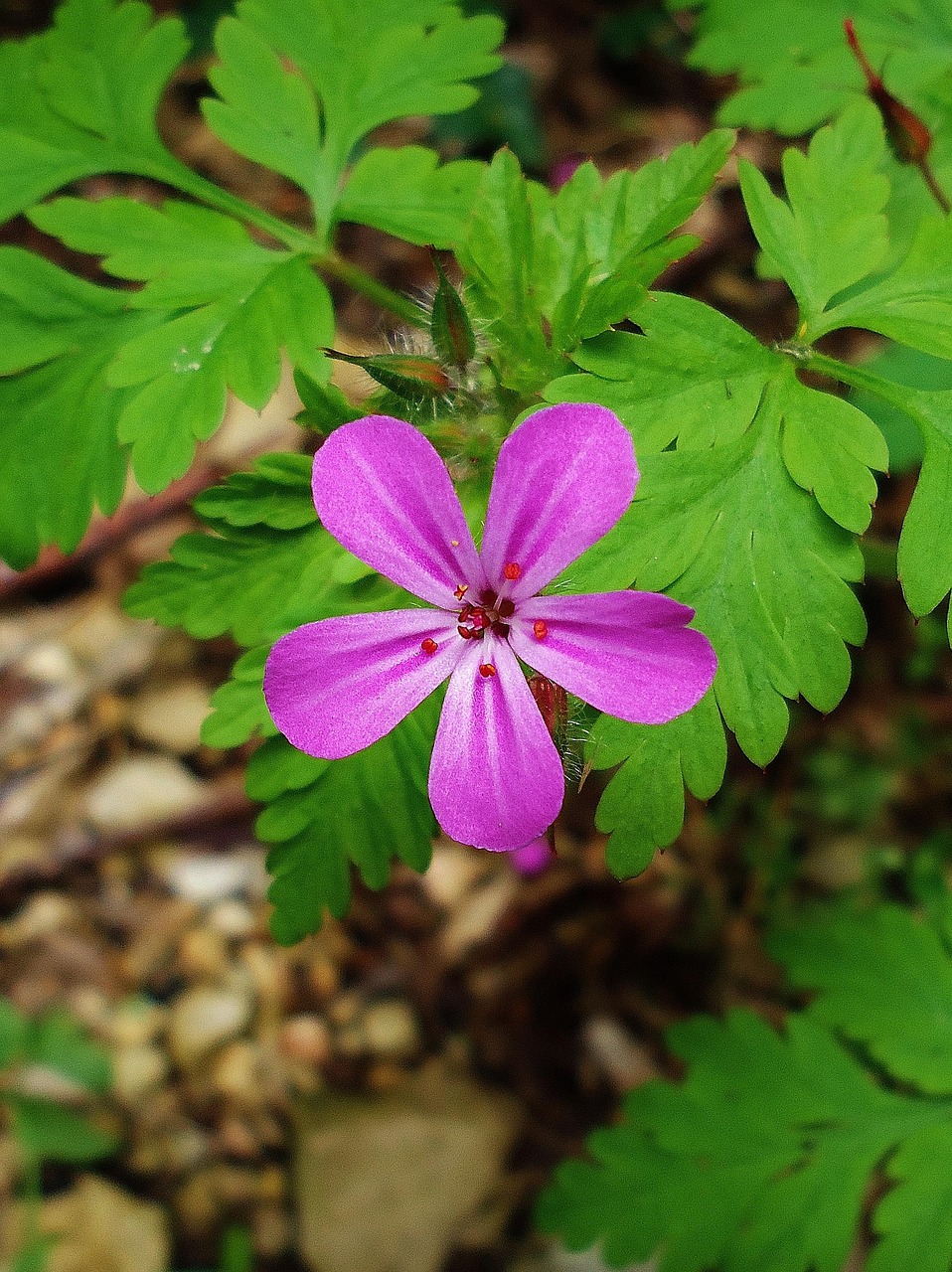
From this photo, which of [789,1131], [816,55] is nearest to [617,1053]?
[789,1131]

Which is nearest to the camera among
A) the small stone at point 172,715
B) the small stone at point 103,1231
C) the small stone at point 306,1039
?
the small stone at point 103,1231

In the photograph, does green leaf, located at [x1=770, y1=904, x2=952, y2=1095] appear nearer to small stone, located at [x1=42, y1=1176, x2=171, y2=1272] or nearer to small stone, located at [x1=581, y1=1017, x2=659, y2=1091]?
small stone, located at [x1=581, y1=1017, x2=659, y2=1091]

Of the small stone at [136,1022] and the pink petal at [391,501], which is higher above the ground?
the pink petal at [391,501]

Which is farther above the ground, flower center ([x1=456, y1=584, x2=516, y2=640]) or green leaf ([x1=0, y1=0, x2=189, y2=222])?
green leaf ([x1=0, y1=0, x2=189, y2=222])

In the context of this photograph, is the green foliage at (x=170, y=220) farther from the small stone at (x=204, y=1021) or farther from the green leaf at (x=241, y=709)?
the small stone at (x=204, y=1021)

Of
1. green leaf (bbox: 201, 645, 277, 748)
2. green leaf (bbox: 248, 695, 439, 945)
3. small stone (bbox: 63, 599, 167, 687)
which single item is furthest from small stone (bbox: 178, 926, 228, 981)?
green leaf (bbox: 201, 645, 277, 748)

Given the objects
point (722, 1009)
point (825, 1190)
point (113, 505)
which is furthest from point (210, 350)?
point (722, 1009)

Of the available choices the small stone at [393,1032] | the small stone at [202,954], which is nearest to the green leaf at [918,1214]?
the small stone at [393,1032]

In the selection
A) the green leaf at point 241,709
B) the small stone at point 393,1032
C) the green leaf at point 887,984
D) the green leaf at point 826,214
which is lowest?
the small stone at point 393,1032
